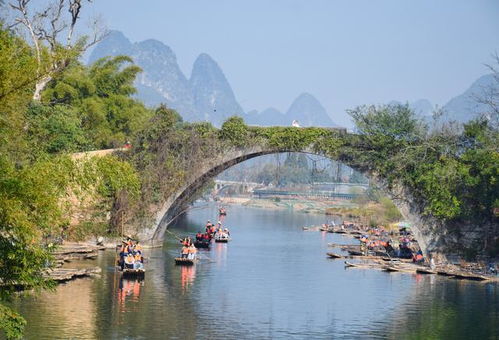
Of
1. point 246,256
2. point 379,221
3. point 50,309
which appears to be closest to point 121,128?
point 246,256

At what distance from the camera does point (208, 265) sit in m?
42.2

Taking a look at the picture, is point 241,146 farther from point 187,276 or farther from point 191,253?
point 187,276

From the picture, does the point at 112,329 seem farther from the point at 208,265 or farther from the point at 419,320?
the point at 208,265

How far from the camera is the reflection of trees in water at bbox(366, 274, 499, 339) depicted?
2867 cm

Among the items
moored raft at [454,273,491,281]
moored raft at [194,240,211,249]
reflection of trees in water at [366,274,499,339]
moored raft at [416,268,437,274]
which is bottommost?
reflection of trees in water at [366,274,499,339]

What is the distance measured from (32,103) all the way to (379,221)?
36541 mm

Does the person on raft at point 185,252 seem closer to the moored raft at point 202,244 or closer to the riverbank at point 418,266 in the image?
the riverbank at point 418,266

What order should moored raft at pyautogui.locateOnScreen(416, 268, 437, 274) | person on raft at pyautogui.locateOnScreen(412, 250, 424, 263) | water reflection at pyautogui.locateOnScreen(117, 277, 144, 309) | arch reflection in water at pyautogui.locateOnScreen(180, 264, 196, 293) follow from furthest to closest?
person on raft at pyautogui.locateOnScreen(412, 250, 424, 263)
moored raft at pyautogui.locateOnScreen(416, 268, 437, 274)
arch reflection in water at pyautogui.locateOnScreen(180, 264, 196, 293)
water reflection at pyautogui.locateOnScreen(117, 277, 144, 309)

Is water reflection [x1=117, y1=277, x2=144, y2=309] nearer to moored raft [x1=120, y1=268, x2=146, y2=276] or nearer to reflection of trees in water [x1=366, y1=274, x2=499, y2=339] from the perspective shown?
moored raft [x1=120, y1=268, x2=146, y2=276]

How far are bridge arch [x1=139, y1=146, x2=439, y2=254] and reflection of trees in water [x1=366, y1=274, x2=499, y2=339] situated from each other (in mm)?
4491

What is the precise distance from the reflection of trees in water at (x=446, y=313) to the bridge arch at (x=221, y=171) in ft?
14.7

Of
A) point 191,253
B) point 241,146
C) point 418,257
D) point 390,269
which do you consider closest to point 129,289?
point 191,253

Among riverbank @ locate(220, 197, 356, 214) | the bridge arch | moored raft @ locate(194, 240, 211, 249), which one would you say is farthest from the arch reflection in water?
riverbank @ locate(220, 197, 356, 214)

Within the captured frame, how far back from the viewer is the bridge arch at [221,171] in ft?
143
